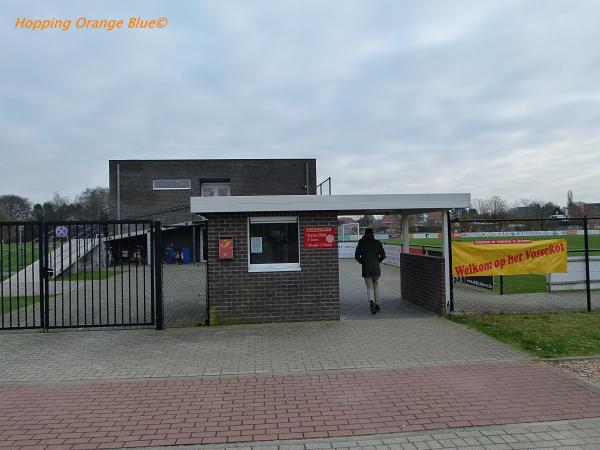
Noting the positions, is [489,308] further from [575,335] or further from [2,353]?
[2,353]

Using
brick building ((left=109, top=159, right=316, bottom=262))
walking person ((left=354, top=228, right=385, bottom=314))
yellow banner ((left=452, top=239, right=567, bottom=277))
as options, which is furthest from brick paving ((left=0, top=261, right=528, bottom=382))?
brick building ((left=109, top=159, right=316, bottom=262))

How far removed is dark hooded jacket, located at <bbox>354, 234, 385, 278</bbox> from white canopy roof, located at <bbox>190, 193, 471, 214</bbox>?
1.07 m

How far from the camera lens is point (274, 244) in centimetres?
923

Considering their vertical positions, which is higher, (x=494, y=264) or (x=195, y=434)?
(x=494, y=264)

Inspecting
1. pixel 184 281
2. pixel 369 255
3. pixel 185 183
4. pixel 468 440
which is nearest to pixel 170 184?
pixel 185 183

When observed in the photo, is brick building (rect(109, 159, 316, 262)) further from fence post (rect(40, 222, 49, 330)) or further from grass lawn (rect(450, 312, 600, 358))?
grass lawn (rect(450, 312, 600, 358))

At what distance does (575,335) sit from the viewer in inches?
309

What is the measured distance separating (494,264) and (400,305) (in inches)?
88.4

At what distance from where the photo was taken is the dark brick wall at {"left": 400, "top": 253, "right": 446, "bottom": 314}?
963 cm

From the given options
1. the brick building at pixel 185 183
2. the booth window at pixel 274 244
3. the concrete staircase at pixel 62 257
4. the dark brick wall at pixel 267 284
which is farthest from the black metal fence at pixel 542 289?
the brick building at pixel 185 183

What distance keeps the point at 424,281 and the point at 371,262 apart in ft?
4.43

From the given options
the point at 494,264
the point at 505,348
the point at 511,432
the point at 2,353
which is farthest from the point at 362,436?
the point at 494,264

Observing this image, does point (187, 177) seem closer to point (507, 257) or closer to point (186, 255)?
point (186, 255)

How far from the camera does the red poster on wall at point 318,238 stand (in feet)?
30.2
